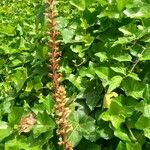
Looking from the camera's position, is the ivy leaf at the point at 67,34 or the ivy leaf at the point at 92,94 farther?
the ivy leaf at the point at 67,34

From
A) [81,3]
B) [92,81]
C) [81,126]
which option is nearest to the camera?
[81,126]

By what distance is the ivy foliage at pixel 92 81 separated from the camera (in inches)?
108

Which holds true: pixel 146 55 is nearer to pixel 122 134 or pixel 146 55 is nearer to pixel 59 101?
pixel 122 134

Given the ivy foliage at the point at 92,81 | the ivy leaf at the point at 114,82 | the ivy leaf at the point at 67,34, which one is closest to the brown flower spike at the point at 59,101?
the ivy foliage at the point at 92,81

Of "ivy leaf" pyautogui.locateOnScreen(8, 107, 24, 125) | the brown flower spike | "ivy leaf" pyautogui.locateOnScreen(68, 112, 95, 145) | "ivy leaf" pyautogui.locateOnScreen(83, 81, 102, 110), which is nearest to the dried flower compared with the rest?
"ivy leaf" pyautogui.locateOnScreen(8, 107, 24, 125)

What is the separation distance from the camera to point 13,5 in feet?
36.1

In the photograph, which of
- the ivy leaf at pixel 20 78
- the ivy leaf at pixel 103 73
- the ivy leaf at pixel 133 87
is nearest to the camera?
the ivy leaf at pixel 133 87

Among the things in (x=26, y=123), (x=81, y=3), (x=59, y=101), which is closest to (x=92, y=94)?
(x=26, y=123)

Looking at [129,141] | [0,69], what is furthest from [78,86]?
[0,69]

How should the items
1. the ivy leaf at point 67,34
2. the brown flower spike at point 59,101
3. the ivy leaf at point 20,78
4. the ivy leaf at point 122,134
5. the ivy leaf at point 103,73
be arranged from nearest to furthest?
the brown flower spike at point 59,101 < the ivy leaf at point 122,134 < the ivy leaf at point 103,73 < the ivy leaf at point 20,78 < the ivy leaf at point 67,34

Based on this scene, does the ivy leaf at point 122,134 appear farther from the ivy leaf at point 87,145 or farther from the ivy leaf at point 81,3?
the ivy leaf at point 81,3

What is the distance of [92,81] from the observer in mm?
3094

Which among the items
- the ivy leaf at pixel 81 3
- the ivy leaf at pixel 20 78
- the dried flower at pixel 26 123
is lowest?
the dried flower at pixel 26 123

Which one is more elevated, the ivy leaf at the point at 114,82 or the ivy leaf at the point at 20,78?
the ivy leaf at the point at 114,82
